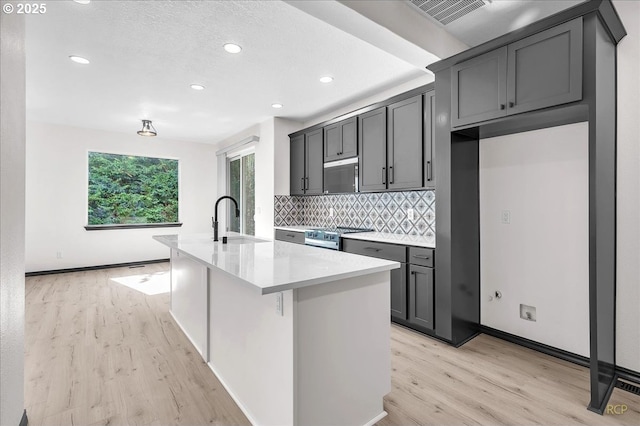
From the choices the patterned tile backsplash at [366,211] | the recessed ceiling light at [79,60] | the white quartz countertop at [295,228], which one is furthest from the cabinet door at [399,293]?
the recessed ceiling light at [79,60]

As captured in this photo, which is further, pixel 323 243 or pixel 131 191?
pixel 131 191

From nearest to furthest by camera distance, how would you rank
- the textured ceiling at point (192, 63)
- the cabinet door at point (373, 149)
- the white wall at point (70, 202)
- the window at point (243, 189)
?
the textured ceiling at point (192, 63) < the cabinet door at point (373, 149) < the white wall at point (70, 202) < the window at point (243, 189)

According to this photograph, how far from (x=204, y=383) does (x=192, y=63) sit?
293 cm

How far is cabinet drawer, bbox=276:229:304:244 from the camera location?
14.7ft

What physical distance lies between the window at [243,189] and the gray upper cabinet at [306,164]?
1.33 meters

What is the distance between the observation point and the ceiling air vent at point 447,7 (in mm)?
2279

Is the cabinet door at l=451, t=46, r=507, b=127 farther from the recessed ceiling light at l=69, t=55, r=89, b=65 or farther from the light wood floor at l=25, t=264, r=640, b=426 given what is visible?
the recessed ceiling light at l=69, t=55, r=89, b=65

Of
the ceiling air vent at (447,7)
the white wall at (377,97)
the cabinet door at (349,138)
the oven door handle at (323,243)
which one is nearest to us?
the ceiling air vent at (447,7)

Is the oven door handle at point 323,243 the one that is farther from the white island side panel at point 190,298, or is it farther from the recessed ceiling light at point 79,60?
the recessed ceiling light at point 79,60

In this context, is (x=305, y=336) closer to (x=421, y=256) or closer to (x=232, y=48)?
(x=421, y=256)

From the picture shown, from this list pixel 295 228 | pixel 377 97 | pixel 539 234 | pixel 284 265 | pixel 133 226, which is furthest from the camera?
pixel 133 226

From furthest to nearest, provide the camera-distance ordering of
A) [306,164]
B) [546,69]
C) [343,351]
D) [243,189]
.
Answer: [243,189], [306,164], [546,69], [343,351]

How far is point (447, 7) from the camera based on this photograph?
2.33m

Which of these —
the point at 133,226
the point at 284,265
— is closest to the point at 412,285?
the point at 284,265
